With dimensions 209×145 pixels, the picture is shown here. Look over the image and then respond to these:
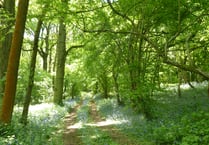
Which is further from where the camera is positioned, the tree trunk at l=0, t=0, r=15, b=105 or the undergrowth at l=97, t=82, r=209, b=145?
the tree trunk at l=0, t=0, r=15, b=105

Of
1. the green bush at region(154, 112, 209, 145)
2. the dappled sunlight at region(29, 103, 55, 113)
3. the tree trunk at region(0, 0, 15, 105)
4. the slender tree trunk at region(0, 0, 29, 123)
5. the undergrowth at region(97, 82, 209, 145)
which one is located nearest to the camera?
the green bush at region(154, 112, 209, 145)

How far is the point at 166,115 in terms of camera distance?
51.1ft

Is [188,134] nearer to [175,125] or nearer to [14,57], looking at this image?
[175,125]

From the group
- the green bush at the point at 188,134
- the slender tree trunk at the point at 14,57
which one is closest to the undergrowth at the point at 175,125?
the green bush at the point at 188,134

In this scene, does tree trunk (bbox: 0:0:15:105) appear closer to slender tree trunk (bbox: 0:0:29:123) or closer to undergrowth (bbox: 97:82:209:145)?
slender tree trunk (bbox: 0:0:29:123)

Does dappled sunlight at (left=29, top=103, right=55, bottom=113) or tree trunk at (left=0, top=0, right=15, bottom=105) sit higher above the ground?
tree trunk at (left=0, top=0, right=15, bottom=105)

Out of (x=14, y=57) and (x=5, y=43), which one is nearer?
(x=14, y=57)

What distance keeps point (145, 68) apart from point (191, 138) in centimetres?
623

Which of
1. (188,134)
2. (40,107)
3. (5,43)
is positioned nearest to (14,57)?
(5,43)

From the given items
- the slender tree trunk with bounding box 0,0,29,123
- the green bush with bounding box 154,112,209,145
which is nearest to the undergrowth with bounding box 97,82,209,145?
the green bush with bounding box 154,112,209,145

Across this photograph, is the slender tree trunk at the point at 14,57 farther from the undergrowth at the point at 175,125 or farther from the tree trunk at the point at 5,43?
the undergrowth at the point at 175,125

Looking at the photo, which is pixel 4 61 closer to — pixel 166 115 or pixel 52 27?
pixel 166 115

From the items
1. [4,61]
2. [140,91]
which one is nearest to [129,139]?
[140,91]

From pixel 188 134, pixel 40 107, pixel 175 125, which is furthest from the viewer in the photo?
pixel 40 107
